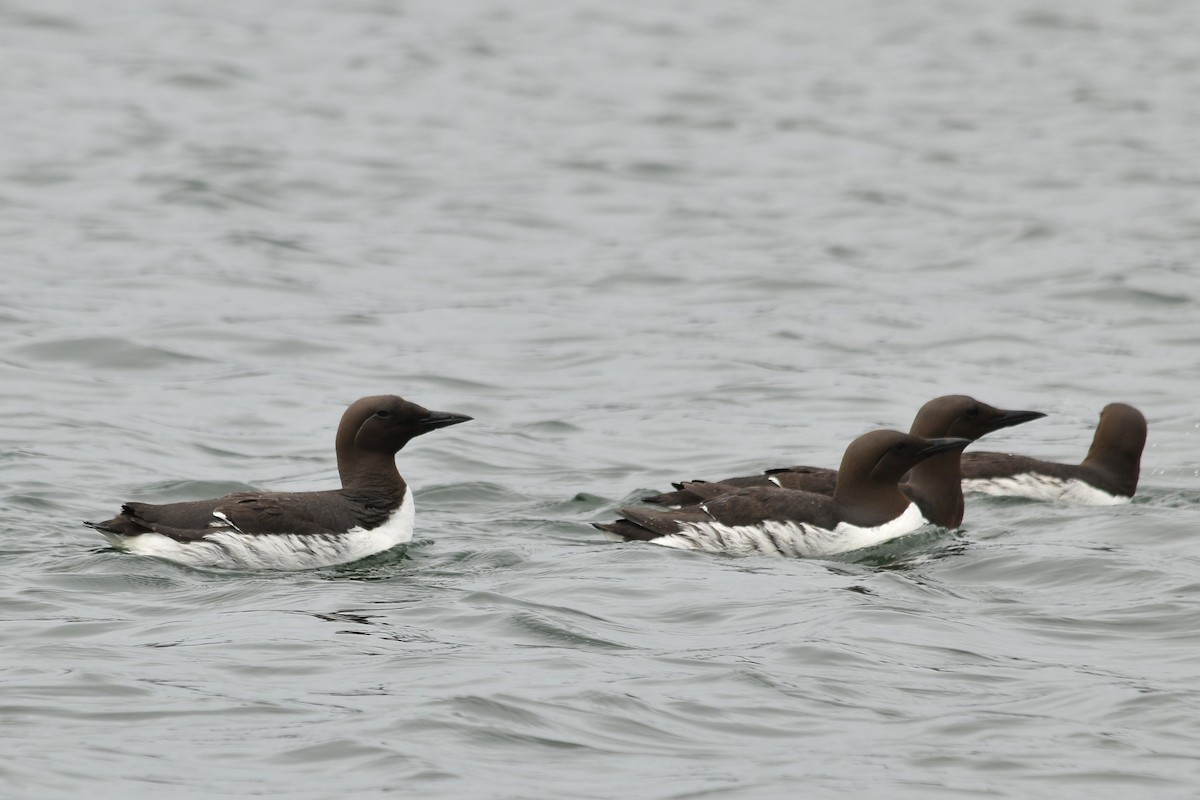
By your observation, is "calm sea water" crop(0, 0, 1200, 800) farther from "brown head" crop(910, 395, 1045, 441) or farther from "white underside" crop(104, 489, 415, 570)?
"brown head" crop(910, 395, 1045, 441)

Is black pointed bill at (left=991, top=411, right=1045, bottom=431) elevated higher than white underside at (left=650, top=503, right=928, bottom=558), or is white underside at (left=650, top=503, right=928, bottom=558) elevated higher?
black pointed bill at (left=991, top=411, right=1045, bottom=431)

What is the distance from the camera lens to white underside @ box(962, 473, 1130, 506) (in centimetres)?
1344

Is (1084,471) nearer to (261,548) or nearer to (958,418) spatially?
(958,418)

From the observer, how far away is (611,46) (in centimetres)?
3706

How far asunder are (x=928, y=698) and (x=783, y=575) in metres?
2.47

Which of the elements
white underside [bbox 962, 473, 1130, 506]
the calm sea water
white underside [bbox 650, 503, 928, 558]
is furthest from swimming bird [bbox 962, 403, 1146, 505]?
Answer: white underside [bbox 650, 503, 928, 558]

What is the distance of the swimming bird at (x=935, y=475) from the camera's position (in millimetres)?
12281

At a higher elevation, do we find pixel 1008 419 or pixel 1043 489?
pixel 1008 419

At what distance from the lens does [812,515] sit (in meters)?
11.5

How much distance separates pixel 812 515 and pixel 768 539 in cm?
30

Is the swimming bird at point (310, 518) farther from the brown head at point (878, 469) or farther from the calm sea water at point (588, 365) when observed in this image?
the brown head at point (878, 469)

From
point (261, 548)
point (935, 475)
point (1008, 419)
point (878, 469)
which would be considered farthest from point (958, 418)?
point (261, 548)

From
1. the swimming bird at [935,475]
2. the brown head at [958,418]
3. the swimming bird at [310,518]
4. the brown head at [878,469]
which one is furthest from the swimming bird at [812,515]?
the swimming bird at [310,518]

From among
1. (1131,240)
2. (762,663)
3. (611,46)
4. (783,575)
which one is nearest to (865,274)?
(1131,240)
